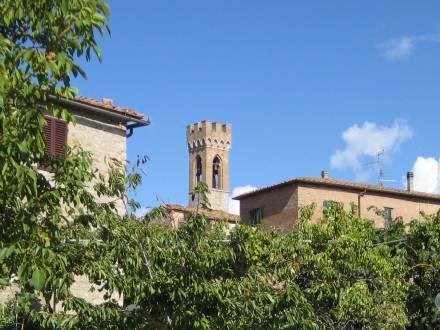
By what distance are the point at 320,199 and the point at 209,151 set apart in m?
51.7

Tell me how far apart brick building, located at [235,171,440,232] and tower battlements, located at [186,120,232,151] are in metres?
47.4

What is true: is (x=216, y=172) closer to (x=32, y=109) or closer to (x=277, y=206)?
(x=277, y=206)

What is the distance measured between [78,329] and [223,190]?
80.8 metres

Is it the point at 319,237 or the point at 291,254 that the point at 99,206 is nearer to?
the point at 291,254

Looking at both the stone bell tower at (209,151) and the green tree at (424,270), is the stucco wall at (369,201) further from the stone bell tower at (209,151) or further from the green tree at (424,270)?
the stone bell tower at (209,151)

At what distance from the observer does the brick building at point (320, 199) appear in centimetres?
4478

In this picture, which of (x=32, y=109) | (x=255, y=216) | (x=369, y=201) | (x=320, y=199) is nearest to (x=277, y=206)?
(x=255, y=216)

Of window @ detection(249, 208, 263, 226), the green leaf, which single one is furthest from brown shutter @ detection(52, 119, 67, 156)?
window @ detection(249, 208, 263, 226)

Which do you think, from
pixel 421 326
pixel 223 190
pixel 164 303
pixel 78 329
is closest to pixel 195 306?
pixel 164 303

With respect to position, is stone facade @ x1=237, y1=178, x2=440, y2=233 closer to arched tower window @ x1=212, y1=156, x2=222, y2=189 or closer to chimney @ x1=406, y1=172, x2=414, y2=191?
chimney @ x1=406, y1=172, x2=414, y2=191

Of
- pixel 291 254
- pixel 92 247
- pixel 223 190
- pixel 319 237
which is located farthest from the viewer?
pixel 223 190

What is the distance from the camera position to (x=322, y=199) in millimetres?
44938

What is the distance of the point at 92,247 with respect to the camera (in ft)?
38.9

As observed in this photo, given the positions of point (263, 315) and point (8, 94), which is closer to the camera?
point (8, 94)
